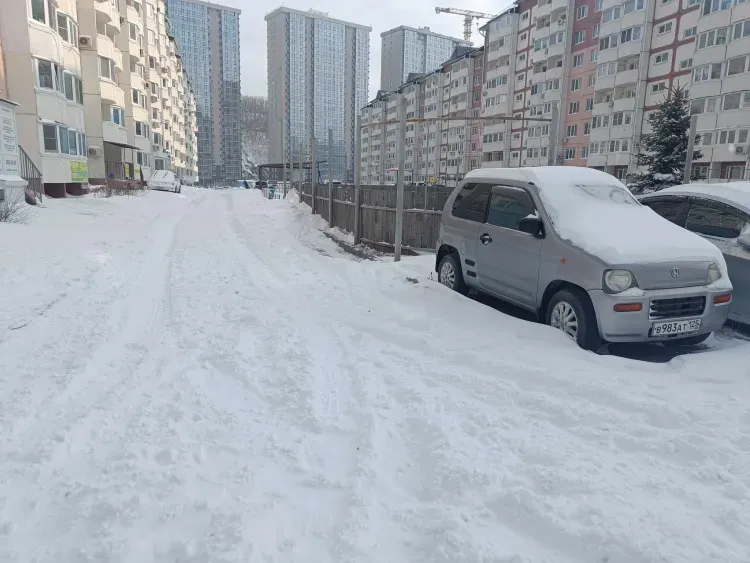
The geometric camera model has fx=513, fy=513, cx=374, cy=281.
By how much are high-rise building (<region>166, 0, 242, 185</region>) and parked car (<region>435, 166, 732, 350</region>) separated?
124m

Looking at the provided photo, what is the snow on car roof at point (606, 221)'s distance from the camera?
5.26 m

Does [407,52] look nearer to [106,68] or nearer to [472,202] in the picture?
[106,68]

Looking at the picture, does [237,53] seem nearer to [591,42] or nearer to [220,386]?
[591,42]

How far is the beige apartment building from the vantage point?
2158cm

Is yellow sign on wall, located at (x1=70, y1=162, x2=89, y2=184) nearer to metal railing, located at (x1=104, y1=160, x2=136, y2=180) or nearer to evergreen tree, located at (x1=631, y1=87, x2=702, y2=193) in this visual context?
metal railing, located at (x1=104, y1=160, x2=136, y2=180)

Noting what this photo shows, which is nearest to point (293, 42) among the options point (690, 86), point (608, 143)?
point (608, 143)

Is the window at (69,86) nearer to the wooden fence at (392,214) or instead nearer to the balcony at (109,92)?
the balcony at (109,92)

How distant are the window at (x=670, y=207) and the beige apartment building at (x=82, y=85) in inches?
853

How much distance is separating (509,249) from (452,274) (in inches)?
59.2

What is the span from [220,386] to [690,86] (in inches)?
1821

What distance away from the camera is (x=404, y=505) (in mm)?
A: 2775

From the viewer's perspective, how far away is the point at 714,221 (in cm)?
655

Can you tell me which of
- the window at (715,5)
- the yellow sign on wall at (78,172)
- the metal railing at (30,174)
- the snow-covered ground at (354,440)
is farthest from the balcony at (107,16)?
the window at (715,5)

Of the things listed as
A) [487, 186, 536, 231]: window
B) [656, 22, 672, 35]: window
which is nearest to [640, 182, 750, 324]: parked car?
[487, 186, 536, 231]: window
